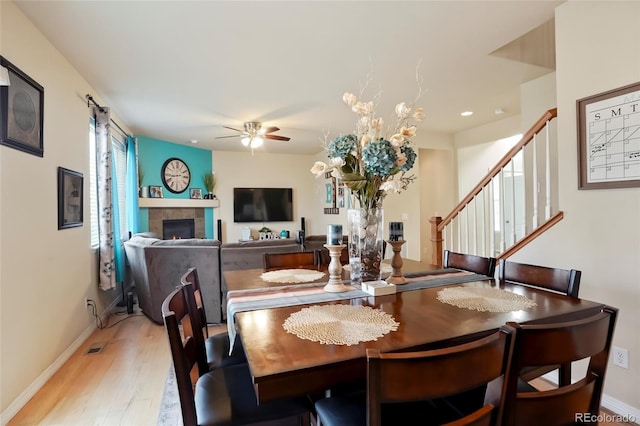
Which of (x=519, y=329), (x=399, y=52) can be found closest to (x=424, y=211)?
(x=399, y=52)

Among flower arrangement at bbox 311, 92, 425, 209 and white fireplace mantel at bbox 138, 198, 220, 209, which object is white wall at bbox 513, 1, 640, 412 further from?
white fireplace mantel at bbox 138, 198, 220, 209

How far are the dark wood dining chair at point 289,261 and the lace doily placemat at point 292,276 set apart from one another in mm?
152

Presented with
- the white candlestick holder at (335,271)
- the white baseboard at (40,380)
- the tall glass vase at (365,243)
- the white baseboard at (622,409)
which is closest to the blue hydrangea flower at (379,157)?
the tall glass vase at (365,243)

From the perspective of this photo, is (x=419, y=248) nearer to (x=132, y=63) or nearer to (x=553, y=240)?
(x=553, y=240)

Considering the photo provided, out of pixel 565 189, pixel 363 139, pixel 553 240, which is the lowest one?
pixel 553 240

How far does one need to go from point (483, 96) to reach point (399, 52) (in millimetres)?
1753

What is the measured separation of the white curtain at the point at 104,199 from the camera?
11.5ft

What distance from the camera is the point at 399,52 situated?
2.81 metres

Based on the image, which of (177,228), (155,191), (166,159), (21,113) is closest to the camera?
(21,113)

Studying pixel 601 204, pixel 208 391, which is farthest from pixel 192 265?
pixel 601 204

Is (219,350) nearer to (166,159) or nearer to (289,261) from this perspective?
(289,261)

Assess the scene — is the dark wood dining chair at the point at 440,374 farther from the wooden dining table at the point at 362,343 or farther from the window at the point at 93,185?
the window at the point at 93,185

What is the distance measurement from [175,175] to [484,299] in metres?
6.32

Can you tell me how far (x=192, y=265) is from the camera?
3592 millimetres
